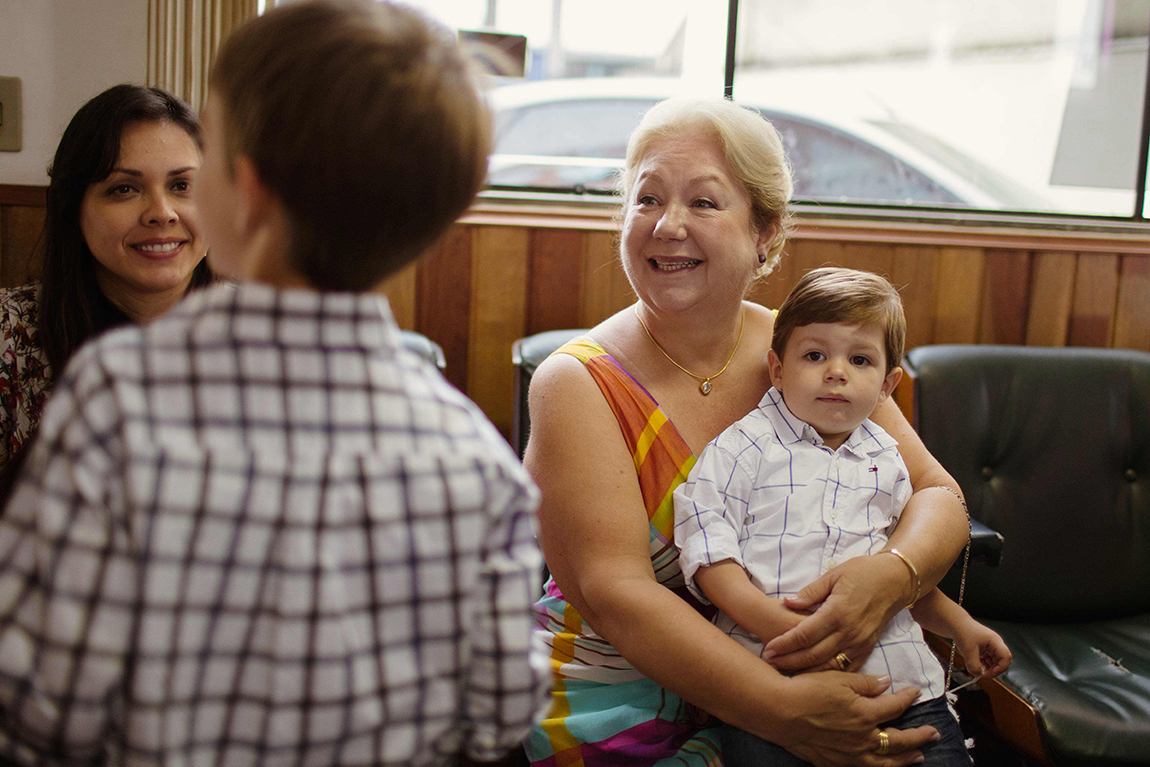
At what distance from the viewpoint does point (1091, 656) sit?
1939mm

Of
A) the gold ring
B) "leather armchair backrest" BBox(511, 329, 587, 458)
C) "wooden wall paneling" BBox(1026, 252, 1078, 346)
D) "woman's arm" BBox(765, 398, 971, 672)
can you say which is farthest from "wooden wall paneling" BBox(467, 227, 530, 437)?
"wooden wall paneling" BBox(1026, 252, 1078, 346)

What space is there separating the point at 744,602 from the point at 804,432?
13.4 inches

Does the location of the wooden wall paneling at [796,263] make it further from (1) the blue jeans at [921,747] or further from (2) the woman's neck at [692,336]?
(1) the blue jeans at [921,747]

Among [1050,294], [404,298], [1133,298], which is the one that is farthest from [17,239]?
[1133,298]

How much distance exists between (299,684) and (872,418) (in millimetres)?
1261

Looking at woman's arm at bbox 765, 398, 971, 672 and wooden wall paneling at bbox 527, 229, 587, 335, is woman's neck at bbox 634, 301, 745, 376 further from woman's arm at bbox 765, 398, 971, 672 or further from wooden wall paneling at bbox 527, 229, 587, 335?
wooden wall paneling at bbox 527, 229, 587, 335

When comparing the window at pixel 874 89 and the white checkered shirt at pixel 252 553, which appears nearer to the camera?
the white checkered shirt at pixel 252 553

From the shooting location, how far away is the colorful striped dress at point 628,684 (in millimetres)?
1420

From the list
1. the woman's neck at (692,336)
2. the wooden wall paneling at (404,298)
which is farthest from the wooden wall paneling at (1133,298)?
the wooden wall paneling at (404,298)

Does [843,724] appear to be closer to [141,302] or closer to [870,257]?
[141,302]

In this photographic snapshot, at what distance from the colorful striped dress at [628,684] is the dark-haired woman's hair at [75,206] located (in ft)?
2.74

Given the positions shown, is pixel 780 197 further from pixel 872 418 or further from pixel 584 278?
pixel 584 278

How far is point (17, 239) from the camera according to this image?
203 cm

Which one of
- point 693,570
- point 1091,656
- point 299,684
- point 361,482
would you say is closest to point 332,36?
point 361,482
